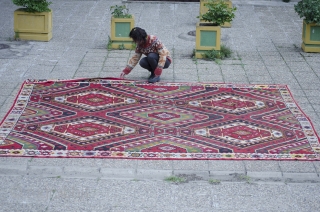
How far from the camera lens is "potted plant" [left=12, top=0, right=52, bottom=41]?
13.7 meters

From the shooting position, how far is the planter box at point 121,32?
1323cm

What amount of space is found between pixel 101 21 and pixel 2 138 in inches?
303

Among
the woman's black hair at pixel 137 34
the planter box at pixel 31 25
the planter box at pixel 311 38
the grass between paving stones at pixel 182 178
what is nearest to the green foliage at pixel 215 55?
the planter box at pixel 311 38

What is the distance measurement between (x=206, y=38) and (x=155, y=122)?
12.4 feet

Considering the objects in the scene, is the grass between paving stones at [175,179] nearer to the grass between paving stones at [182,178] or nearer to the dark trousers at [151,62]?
the grass between paving stones at [182,178]

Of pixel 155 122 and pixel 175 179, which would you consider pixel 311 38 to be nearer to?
pixel 155 122

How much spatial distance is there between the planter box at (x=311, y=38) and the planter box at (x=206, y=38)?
1.88m

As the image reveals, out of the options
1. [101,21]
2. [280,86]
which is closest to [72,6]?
[101,21]

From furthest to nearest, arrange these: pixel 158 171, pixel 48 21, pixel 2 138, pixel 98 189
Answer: pixel 48 21 → pixel 2 138 → pixel 158 171 → pixel 98 189

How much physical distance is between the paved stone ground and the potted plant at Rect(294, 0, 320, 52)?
246 mm

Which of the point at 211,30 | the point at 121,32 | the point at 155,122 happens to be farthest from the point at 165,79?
the point at 121,32

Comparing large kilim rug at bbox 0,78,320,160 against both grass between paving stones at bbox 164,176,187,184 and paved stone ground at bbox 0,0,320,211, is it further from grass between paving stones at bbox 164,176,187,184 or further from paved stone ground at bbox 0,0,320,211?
grass between paving stones at bbox 164,176,187,184

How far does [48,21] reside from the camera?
13.8 metres

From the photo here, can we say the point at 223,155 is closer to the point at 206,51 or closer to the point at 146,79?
the point at 146,79
